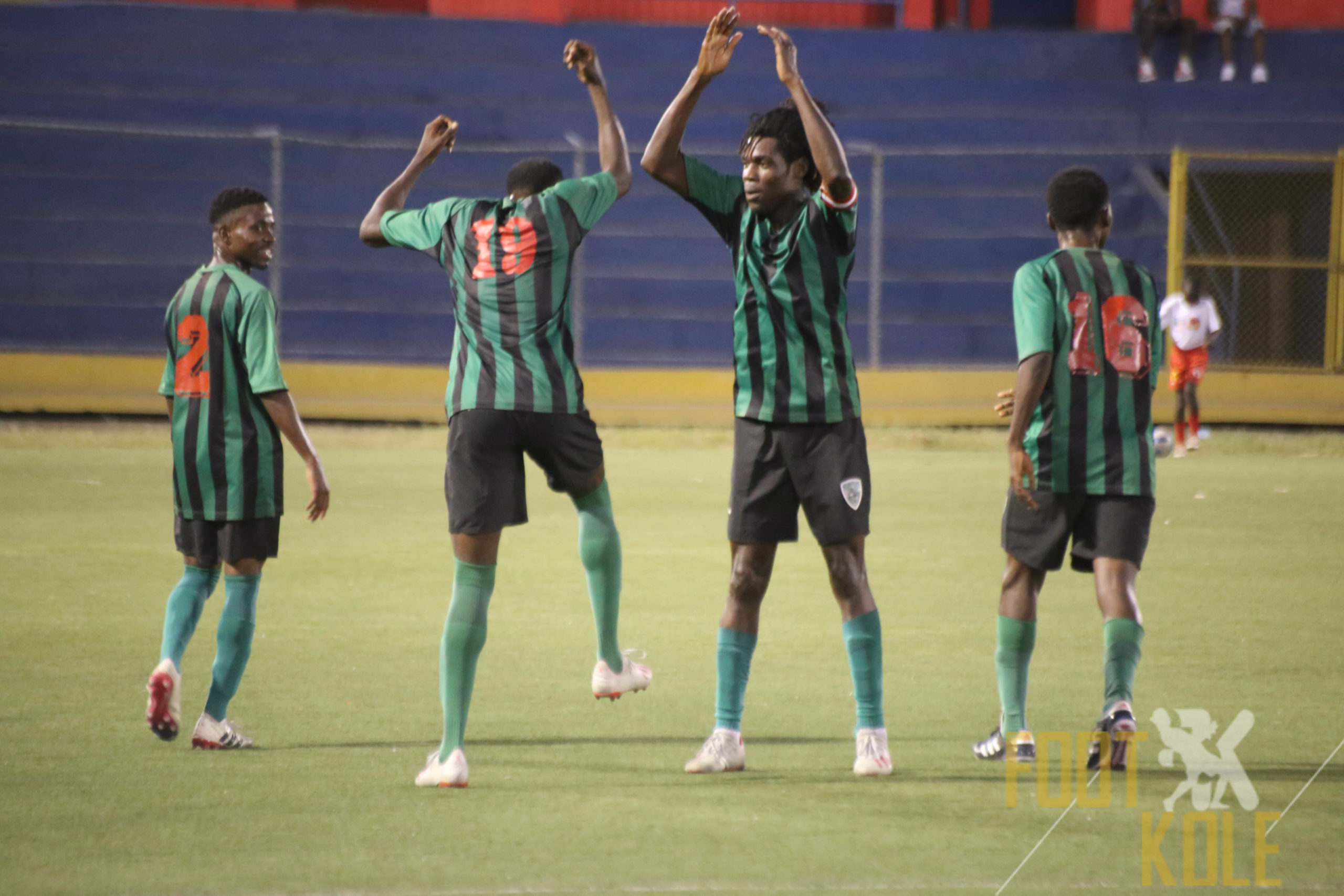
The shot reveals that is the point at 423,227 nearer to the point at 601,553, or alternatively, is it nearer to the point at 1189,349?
the point at 601,553

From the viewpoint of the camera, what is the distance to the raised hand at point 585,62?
531 centimetres

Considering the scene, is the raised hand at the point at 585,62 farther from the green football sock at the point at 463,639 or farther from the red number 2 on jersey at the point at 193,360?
the green football sock at the point at 463,639

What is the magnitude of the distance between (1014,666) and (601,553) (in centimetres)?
162

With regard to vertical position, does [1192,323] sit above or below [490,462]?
above

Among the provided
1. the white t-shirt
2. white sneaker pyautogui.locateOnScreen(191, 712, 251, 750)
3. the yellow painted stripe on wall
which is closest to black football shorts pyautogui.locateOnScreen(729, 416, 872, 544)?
white sneaker pyautogui.locateOnScreen(191, 712, 251, 750)

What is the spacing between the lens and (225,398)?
5.58 meters

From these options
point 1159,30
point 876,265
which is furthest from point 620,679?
point 1159,30

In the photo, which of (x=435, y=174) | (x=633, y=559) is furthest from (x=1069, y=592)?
(x=435, y=174)

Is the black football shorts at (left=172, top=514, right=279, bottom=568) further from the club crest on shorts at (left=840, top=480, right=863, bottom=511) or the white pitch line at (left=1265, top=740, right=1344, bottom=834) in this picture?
the white pitch line at (left=1265, top=740, right=1344, bottom=834)

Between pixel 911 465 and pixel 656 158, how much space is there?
10563mm

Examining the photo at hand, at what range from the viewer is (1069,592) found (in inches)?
341

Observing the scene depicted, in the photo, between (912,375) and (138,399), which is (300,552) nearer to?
(138,399)

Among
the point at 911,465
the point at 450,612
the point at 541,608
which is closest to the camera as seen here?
the point at 450,612

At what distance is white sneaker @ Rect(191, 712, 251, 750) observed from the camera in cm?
541
